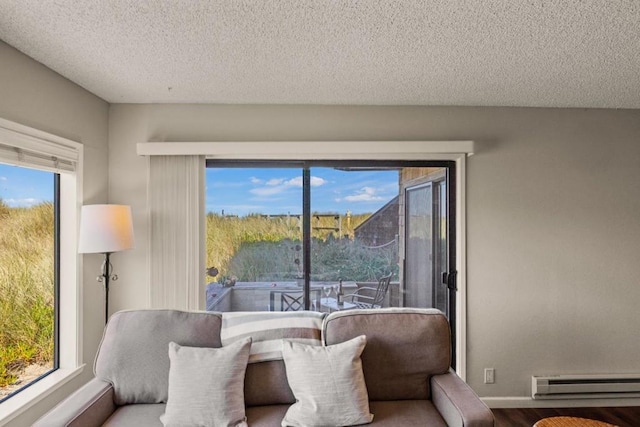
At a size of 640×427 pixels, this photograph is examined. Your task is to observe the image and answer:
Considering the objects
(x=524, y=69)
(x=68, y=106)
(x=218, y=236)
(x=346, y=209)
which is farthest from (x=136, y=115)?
(x=524, y=69)

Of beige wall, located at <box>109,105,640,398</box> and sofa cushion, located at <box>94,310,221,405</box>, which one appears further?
beige wall, located at <box>109,105,640,398</box>

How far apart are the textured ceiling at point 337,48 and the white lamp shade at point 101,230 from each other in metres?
0.88

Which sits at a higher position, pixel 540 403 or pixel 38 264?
pixel 38 264

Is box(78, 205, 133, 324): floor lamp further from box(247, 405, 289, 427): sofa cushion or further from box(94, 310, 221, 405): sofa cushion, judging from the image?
box(247, 405, 289, 427): sofa cushion

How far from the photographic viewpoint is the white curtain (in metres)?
3.15

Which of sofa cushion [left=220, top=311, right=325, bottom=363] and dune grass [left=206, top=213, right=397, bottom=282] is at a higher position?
dune grass [left=206, top=213, right=397, bottom=282]

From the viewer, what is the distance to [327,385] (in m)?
1.94

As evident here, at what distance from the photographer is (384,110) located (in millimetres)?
3264

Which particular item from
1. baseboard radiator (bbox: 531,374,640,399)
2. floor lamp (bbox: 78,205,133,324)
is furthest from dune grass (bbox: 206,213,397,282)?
baseboard radiator (bbox: 531,374,640,399)

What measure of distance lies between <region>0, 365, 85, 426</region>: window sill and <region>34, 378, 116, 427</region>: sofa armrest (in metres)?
0.49

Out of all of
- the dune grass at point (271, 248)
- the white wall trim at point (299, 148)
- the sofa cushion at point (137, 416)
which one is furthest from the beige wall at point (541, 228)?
the sofa cushion at point (137, 416)

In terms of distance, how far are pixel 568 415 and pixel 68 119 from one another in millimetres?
4241

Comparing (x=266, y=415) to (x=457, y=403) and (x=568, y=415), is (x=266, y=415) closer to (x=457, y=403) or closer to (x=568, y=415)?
(x=457, y=403)

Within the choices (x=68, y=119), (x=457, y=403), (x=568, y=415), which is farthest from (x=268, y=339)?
(x=568, y=415)
